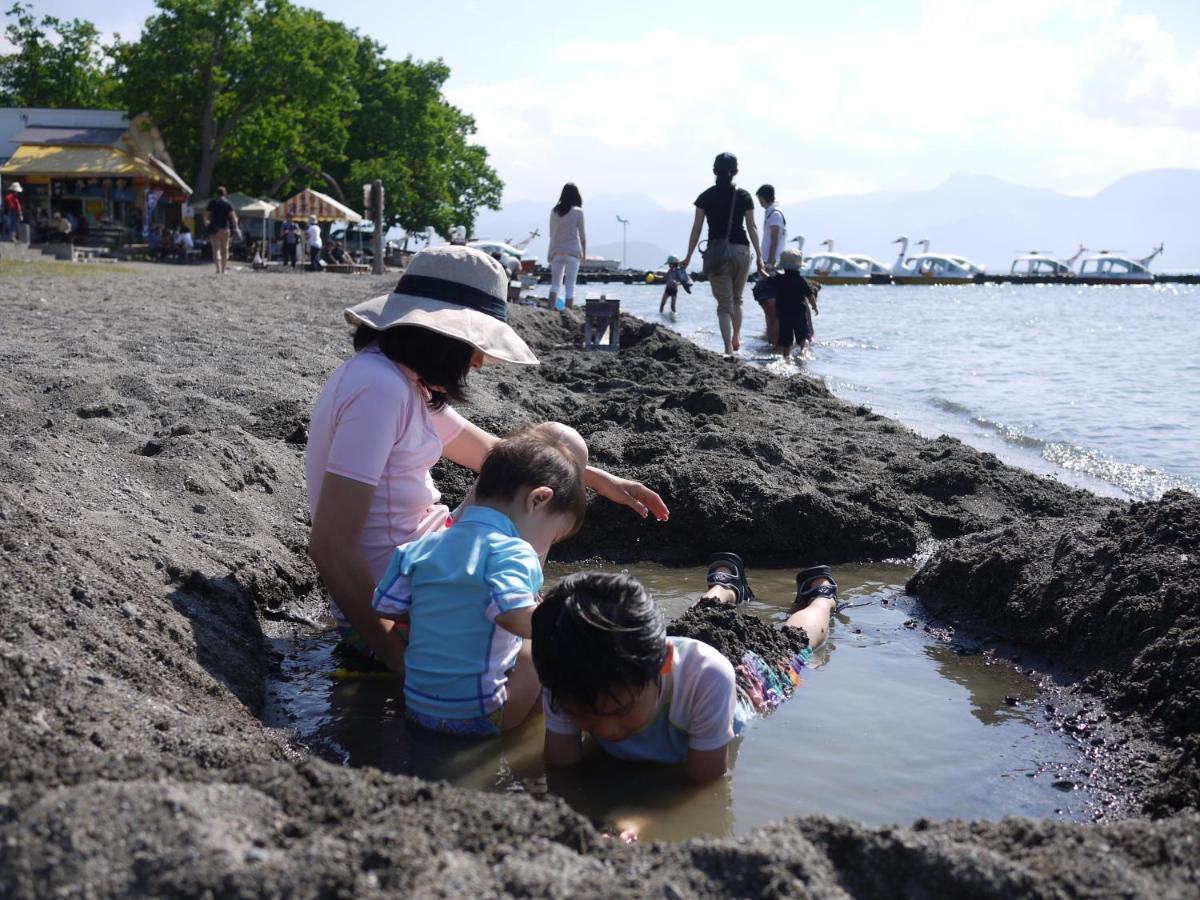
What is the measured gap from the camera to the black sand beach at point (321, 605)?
189 centimetres

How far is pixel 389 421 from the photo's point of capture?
3.46 m

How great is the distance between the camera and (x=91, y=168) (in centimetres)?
4103

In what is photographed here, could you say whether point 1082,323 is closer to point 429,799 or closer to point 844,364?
point 844,364

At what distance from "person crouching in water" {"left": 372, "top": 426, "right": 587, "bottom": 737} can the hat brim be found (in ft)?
1.08

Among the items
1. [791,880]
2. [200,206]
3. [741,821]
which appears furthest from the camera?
[200,206]

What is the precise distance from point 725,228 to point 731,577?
8.36 meters

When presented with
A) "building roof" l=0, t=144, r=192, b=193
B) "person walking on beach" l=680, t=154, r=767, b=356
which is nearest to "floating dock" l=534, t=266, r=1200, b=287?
"building roof" l=0, t=144, r=192, b=193

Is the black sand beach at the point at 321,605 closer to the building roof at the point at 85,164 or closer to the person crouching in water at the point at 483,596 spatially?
the person crouching in water at the point at 483,596

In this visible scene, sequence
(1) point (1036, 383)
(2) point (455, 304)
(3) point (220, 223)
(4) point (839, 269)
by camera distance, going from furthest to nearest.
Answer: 1. (4) point (839, 269)
2. (3) point (220, 223)
3. (1) point (1036, 383)
4. (2) point (455, 304)

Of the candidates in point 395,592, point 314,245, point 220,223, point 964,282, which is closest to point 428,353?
point 395,592

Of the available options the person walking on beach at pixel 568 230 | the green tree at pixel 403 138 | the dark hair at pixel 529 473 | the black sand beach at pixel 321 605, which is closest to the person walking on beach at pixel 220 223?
the person walking on beach at pixel 568 230

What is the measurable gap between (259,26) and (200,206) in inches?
297

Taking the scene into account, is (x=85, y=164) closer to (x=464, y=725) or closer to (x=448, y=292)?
(x=448, y=292)

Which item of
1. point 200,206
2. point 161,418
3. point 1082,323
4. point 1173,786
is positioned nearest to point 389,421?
point 1173,786
